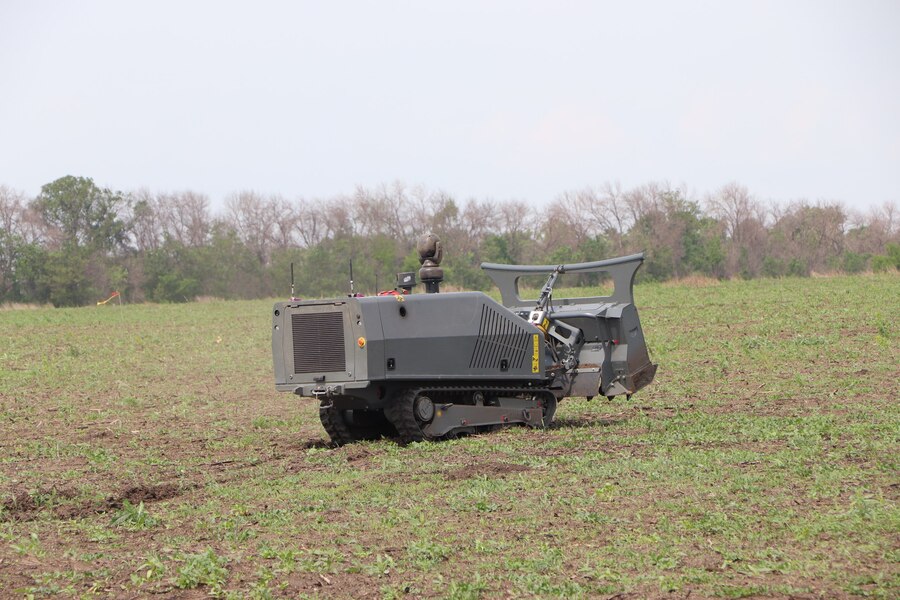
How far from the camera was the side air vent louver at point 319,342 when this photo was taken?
1295cm

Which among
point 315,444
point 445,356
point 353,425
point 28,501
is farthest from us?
point 315,444

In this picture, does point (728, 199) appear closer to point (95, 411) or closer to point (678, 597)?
point (95, 411)

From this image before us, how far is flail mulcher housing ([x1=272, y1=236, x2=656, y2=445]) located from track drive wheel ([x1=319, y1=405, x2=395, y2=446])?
0.01m

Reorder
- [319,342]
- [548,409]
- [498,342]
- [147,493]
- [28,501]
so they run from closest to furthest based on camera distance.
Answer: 1. [28,501]
2. [147,493]
3. [319,342]
4. [498,342]
5. [548,409]

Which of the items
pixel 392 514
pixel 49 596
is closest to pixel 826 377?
pixel 392 514

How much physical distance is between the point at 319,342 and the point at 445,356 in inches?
58.7

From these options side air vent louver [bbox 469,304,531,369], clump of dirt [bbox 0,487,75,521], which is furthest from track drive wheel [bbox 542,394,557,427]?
clump of dirt [bbox 0,487,75,521]

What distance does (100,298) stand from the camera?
71125 millimetres

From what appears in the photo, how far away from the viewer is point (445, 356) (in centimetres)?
1345

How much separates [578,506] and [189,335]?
95.7 feet

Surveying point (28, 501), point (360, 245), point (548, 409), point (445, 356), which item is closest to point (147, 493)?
point (28, 501)

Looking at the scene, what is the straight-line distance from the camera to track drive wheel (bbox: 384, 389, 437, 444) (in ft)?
43.3

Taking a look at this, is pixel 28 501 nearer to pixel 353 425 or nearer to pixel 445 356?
pixel 353 425

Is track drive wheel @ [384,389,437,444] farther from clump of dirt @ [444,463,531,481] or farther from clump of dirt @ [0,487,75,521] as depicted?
clump of dirt @ [0,487,75,521]
